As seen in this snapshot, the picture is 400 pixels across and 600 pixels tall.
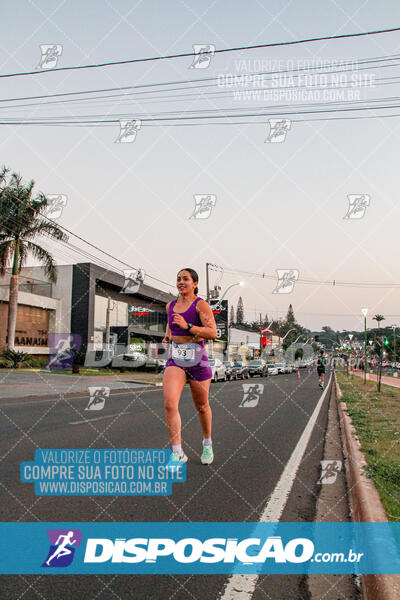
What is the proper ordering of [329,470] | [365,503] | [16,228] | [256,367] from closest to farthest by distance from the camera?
[365,503] → [329,470] → [16,228] → [256,367]

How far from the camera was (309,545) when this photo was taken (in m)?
3.39

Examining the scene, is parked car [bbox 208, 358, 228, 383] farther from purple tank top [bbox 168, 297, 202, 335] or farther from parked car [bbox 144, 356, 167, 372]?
purple tank top [bbox 168, 297, 202, 335]

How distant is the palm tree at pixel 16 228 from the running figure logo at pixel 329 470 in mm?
25877

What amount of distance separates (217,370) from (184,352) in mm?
25480

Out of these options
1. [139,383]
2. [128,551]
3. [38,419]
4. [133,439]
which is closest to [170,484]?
[128,551]

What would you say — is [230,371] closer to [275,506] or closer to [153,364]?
[153,364]

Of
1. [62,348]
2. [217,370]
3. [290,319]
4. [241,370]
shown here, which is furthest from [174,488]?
[290,319]

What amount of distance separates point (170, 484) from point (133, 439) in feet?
8.45

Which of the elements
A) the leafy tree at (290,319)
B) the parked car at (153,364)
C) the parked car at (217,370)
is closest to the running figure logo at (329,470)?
the parked car at (217,370)

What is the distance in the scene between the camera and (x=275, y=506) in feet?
13.8

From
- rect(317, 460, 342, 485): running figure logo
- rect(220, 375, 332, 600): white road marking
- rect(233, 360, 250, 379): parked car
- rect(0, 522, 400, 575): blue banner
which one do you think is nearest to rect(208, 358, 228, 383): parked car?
rect(233, 360, 250, 379): parked car

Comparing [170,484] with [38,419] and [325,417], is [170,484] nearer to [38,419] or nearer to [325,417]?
[38,419]

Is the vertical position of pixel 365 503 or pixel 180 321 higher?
pixel 180 321

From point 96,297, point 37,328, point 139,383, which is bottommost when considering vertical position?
point 139,383
